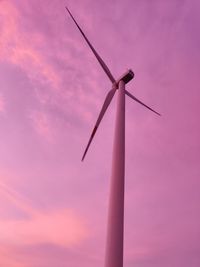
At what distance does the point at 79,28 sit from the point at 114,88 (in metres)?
8.38

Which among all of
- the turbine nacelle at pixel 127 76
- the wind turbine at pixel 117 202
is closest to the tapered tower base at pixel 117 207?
the wind turbine at pixel 117 202

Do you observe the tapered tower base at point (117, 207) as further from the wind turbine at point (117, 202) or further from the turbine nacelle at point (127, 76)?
the turbine nacelle at point (127, 76)

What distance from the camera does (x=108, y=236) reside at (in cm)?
1814

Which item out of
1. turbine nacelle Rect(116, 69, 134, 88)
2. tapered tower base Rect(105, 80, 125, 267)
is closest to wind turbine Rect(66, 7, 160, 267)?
tapered tower base Rect(105, 80, 125, 267)

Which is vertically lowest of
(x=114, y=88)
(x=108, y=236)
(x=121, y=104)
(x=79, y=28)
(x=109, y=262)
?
(x=109, y=262)

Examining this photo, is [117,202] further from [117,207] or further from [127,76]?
[127,76]

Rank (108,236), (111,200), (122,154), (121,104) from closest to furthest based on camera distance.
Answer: (108,236)
(111,200)
(122,154)
(121,104)

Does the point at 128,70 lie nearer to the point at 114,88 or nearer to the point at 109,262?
the point at 114,88

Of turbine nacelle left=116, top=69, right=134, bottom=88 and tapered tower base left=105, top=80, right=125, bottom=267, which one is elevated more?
turbine nacelle left=116, top=69, right=134, bottom=88

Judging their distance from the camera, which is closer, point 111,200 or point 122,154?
point 111,200

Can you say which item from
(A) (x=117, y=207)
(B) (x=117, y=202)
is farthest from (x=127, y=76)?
(A) (x=117, y=207)

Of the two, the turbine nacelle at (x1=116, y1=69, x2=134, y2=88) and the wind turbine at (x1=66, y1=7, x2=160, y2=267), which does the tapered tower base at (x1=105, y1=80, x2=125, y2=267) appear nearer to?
the wind turbine at (x1=66, y1=7, x2=160, y2=267)

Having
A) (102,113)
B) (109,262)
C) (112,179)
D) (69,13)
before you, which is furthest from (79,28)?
(109,262)

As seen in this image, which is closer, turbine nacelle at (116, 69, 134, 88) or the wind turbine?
the wind turbine
